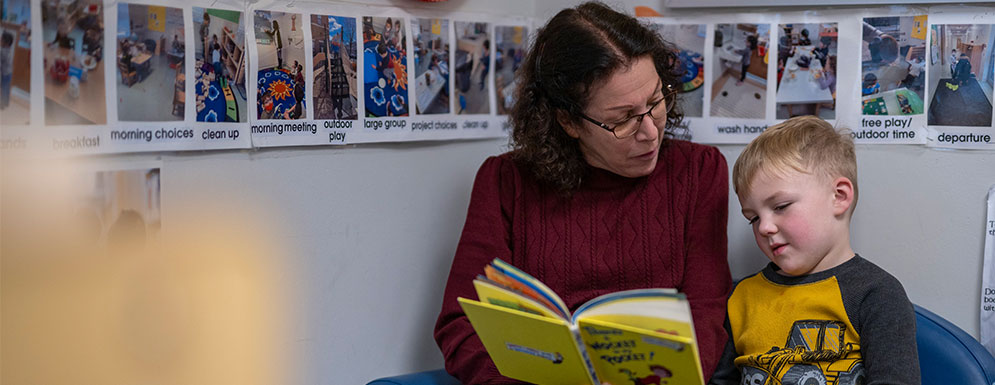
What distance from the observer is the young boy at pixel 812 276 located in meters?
1.37

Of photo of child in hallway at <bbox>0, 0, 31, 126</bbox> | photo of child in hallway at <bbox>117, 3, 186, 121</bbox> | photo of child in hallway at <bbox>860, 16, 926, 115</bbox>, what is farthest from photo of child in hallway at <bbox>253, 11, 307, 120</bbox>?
photo of child in hallway at <bbox>860, 16, 926, 115</bbox>

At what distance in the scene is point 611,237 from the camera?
1.63 metres

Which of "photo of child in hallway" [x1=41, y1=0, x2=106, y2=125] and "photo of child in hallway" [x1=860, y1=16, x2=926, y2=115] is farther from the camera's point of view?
"photo of child in hallway" [x1=860, y1=16, x2=926, y2=115]

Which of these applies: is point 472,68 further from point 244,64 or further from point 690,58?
point 244,64

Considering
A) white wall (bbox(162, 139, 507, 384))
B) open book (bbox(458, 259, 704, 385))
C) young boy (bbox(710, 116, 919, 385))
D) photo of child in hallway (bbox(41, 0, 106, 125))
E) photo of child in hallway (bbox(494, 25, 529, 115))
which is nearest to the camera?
open book (bbox(458, 259, 704, 385))

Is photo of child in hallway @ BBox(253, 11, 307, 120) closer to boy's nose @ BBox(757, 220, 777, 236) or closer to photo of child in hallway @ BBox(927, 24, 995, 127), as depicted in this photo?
boy's nose @ BBox(757, 220, 777, 236)

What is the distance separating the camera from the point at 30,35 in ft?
3.90

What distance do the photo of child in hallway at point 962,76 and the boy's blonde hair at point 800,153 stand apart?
0.29 m

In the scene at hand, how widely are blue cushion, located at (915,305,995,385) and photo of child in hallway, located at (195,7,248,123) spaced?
1.20 metres

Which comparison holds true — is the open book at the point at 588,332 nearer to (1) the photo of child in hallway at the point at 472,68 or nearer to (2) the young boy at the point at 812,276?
(2) the young boy at the point at 812,276

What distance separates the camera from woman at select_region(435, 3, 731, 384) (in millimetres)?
1542

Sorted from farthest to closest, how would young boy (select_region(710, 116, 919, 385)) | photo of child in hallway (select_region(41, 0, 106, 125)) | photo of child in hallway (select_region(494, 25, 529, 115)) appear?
photo of child in hallway (select_region(494, 25, 529, 115))
young boy (select_region(710, 116, 919, 385))
photo of child in hallway (select_region(41, 0, 106, 125))

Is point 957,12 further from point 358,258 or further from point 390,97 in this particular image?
point 358,258

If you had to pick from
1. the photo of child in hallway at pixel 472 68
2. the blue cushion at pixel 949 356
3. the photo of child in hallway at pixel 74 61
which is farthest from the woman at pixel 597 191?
the photo of child in hallway at pixel 74 61
